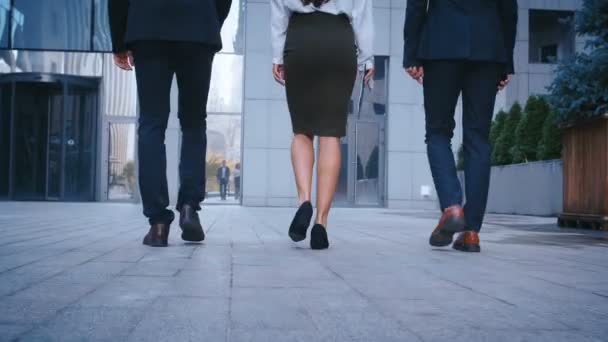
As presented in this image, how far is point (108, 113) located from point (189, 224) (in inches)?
657

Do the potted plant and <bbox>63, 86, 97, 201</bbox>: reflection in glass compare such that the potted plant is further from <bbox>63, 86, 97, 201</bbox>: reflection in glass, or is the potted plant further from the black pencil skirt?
<bbox>63, 86, 97, 201</bbox>: reflection in glass

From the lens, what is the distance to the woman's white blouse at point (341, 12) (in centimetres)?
401

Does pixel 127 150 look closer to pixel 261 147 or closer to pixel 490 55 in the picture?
pixel 261 147

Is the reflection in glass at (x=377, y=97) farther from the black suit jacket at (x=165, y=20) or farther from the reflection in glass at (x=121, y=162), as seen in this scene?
the black suit jacket at (x=165, y=20)

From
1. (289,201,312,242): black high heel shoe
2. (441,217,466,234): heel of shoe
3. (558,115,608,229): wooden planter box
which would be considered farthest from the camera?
(558,115,608,229): wooden planter box

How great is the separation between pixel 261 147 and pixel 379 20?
16.2ft

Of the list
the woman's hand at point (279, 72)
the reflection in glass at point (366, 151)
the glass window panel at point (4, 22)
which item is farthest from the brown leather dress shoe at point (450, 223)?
the glass window panel at point (4, 22)

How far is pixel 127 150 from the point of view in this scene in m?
19.8

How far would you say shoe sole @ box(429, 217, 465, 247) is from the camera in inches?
153

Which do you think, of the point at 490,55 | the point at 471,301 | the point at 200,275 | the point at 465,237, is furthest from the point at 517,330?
the point at 490,55

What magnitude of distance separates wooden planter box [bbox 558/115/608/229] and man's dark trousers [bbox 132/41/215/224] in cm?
476

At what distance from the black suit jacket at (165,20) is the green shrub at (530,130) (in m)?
9.25

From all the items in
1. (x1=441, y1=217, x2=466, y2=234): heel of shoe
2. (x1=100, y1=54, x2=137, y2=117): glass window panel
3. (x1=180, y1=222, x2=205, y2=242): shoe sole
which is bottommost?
(x1=180, y1=222, x2=205, y2=242): shoe sole

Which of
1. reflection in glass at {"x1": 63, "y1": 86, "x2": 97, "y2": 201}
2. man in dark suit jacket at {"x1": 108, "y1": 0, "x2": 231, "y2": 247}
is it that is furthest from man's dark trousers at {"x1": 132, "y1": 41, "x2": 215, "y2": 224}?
reflection in glass at {"x1": 63, "y1": 86, "x2": 97, "y2": 201}
